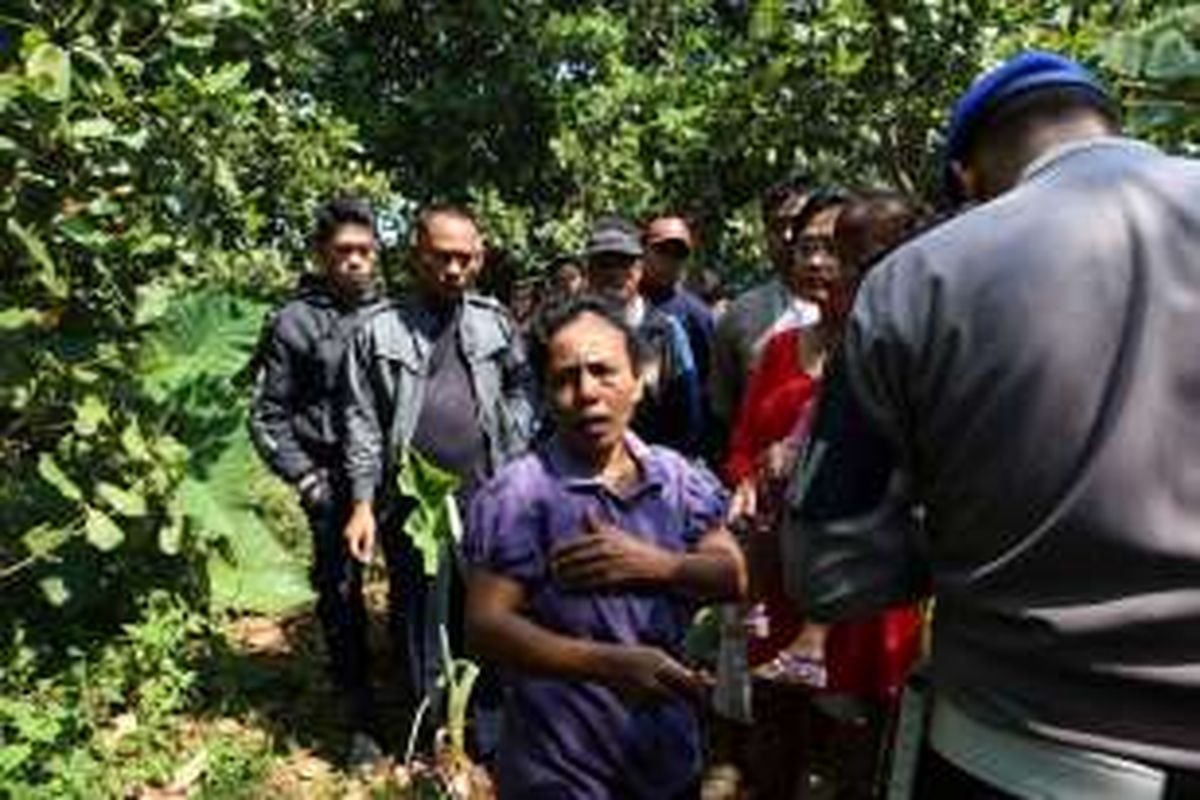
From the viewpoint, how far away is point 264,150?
13242mm

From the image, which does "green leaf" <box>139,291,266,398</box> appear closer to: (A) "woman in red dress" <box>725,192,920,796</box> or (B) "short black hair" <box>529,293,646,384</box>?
(A) "woman in red dress" <box>725,192,920,796</box>

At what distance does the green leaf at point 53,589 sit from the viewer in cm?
673

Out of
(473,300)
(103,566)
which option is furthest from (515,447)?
(103,566)

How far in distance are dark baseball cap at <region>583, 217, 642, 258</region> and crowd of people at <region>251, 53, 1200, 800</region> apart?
1379 millimetres

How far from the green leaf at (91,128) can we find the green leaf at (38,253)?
0.33m

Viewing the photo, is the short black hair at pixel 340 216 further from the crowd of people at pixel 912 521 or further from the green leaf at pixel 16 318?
the crowd of people at pixel 912 521

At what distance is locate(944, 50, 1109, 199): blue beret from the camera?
272cm

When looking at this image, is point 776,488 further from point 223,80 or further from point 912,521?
point 223,80

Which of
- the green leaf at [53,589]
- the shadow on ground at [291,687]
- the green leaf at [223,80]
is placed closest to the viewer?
the green leaf at [223,80]

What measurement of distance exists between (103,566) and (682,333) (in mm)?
2399

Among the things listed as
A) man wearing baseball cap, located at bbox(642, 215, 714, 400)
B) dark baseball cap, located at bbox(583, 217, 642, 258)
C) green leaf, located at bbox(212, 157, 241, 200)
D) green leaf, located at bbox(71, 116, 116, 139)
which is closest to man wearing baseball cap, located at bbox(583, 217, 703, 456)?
dark baseball cap, located at bbox(583, 217, 642, 258)

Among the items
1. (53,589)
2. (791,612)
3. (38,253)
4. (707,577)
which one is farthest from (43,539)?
(707,577)

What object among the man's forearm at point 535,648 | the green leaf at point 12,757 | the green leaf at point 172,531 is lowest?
the green leaf at point 12,757

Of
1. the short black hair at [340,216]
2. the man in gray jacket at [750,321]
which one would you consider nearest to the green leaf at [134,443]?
the short black hair at [340,216]
